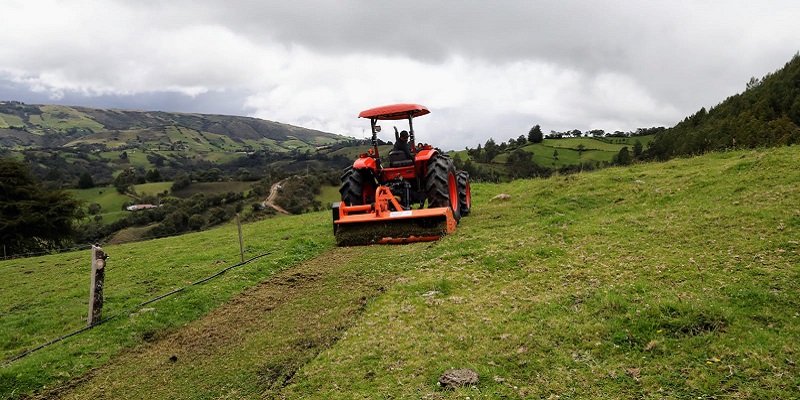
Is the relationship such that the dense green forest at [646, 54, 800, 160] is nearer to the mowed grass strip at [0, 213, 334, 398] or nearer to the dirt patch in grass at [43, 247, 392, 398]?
the dirt patch in grass at [43, 247, 392, 398]

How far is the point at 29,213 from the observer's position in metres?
25.3

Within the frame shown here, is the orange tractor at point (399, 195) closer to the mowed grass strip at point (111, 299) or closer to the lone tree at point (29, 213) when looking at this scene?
the mowed grass strip at point (111, 299)

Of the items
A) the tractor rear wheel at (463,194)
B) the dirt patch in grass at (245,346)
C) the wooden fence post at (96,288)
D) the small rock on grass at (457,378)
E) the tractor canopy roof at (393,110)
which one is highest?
the tractor canopy roof at (393,110)

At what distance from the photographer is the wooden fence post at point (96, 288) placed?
7.36 meters

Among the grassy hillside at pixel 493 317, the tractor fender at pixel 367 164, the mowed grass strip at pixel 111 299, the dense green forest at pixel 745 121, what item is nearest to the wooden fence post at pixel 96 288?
the mowed grass strip at pixel 111 299

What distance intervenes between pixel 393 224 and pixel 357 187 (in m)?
2.47

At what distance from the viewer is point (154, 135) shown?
190750mm

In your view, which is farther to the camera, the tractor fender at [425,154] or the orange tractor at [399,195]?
the tractor fender at [425,154]

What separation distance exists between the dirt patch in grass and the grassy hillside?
3cm

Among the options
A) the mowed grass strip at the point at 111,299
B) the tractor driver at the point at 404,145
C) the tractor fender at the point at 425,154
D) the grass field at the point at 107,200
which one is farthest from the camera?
the grass field at the point at 107,200

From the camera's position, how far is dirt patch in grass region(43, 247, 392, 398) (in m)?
5.16

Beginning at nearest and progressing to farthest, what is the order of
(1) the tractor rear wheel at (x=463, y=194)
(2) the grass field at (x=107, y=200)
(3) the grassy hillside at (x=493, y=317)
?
(3) the grassy hillside at (x=493, y=317) → (1) the tractor rear wheel at (x=463, y=194) → (2) the grass field at (x=107, y=200)

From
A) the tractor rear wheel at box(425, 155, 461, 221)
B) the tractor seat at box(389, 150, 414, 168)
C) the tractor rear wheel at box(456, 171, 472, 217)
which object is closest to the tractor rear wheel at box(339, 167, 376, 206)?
the tractor seat at box(389, 150, 414, 168)

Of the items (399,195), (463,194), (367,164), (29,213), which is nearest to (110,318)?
(367,164)
